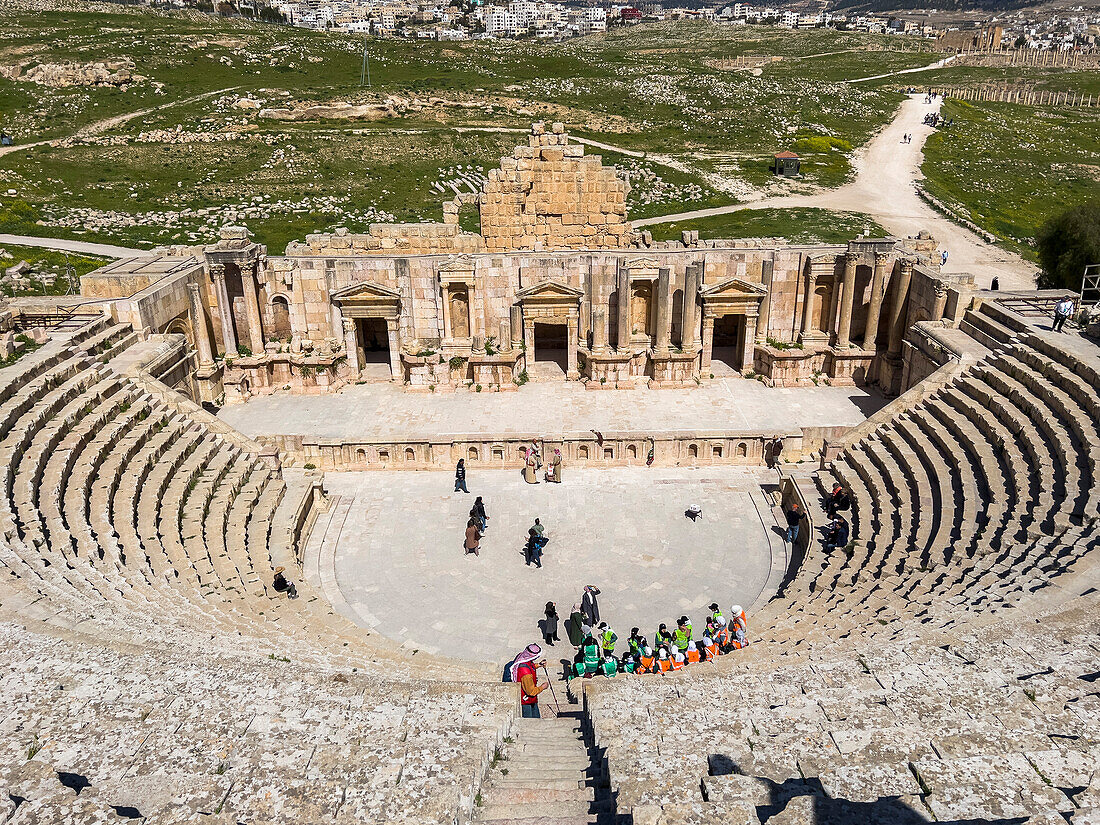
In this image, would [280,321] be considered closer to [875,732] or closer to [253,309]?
[253,309]

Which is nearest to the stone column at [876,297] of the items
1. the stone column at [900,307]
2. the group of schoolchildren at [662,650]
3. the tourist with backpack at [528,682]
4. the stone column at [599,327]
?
the stone column at [900,307]

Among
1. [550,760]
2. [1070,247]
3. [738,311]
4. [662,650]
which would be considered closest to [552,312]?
[738,311]

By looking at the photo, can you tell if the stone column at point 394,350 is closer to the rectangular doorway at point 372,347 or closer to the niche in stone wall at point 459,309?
the rectangular doorway at point 372,347

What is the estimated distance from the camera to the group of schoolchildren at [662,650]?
13562 millimetres

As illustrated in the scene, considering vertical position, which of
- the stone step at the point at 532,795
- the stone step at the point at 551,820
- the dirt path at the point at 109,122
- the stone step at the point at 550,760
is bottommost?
the stone step at the point at 550,760

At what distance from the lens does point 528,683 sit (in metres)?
12.1

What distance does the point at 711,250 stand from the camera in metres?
27.0

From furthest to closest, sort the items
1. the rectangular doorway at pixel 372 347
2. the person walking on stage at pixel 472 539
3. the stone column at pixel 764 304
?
the rectangular doorway at pixel 372 347 → the stone column at pixel 764 304 → the person walking on stage at pixel 472 539

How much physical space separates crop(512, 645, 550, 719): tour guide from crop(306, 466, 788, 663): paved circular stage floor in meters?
2.14

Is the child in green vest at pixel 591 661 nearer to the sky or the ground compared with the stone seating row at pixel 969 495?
nearer to the ground

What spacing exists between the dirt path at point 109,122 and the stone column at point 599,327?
51.6m

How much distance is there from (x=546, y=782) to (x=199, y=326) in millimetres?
21450

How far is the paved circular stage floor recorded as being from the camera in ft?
51.6

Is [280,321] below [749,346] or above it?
above
